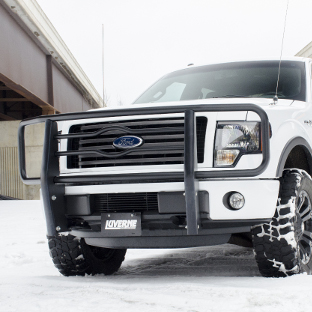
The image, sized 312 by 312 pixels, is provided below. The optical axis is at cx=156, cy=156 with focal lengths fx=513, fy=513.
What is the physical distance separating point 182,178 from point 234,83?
1.83 metres

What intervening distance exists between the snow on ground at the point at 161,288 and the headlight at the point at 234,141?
0.84 m

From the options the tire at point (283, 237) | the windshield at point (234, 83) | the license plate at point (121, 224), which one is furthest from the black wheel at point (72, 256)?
the windshield at point (234, 83)

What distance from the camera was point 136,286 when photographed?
11.3 feet

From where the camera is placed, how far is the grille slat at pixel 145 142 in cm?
354

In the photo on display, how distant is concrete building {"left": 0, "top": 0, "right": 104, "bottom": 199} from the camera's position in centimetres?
1295

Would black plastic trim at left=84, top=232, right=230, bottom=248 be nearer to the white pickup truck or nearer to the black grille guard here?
the white pickup truck

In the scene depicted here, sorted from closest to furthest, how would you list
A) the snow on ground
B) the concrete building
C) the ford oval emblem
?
the snow on ground
the ford oval emblem
the concrete building

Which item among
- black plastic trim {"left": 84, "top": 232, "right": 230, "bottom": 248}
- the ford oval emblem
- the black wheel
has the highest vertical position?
the ford oval emblem

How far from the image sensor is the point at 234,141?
11.5 feet

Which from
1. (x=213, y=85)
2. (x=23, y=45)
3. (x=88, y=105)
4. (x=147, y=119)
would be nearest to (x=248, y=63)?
(x=213, y=85)

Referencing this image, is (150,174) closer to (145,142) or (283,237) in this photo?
(145,142)

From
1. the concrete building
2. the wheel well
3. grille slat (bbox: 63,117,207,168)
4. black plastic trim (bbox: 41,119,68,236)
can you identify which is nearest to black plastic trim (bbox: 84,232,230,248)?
black plastic trim (bbox: 41,119,68,236)

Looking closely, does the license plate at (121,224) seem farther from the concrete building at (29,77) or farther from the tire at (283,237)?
the concrete building at (29,77)

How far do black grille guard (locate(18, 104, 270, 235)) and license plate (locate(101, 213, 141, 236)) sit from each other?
0.27 metres
